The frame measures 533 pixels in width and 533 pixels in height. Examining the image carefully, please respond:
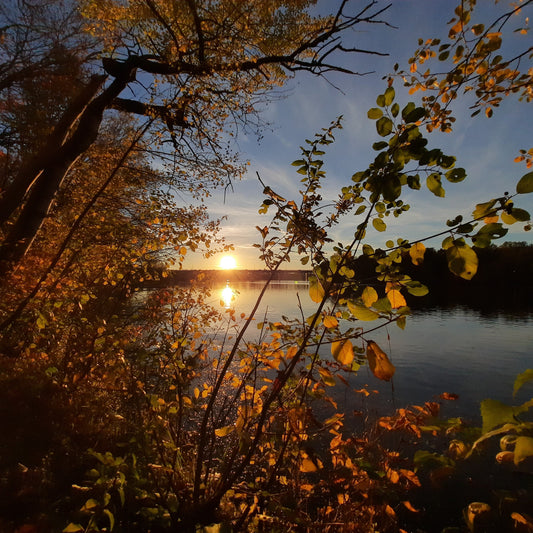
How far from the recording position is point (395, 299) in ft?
4.38

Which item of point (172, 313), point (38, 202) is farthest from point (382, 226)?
point (38, 202)

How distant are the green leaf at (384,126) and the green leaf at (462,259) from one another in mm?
512

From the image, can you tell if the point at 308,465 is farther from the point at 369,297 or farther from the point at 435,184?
the point at 435,184

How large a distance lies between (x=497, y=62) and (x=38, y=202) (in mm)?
5770

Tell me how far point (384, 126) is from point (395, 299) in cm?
71

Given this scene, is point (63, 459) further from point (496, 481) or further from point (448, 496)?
point (496, 481)

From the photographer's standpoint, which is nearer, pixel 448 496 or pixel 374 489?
pixel 374 489

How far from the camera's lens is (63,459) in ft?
15.3

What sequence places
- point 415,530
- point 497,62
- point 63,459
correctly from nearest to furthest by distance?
1. point 497,62
2. point 63,459
3. point 415,530

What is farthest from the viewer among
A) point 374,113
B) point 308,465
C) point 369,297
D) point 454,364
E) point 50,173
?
point 454,364

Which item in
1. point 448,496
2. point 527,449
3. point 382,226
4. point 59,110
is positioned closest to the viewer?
point 527,449

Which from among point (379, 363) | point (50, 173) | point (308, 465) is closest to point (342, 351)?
point (379, 363)

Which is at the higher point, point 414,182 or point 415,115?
point 415,115

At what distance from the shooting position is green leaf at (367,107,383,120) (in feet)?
4.08
